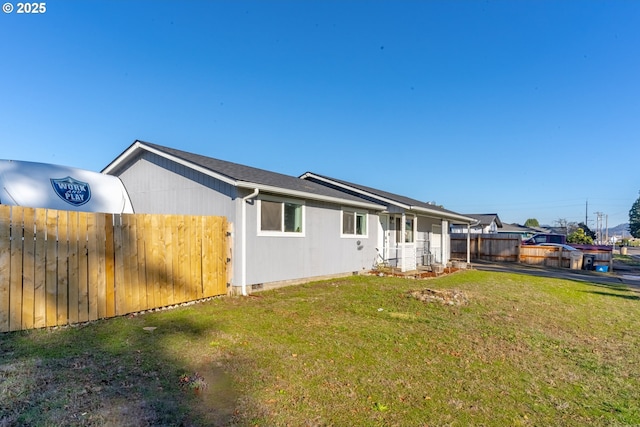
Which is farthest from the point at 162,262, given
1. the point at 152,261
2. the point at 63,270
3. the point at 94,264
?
the point at 63,270

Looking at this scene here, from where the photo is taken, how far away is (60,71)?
9898 millimetres

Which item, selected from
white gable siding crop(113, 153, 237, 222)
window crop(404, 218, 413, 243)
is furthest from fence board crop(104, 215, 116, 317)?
window crop(404, 218, 413, 243)

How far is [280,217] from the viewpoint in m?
9.65

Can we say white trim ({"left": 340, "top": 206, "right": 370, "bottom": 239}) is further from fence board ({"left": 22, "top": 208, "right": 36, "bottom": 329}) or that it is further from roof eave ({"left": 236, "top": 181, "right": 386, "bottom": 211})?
fence board ({"left": 22, "top": 208, "right": 36, "bottom": 329})

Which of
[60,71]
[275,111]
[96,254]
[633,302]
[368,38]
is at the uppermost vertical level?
[368,38]

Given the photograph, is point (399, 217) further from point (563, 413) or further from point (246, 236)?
point (563, 413)

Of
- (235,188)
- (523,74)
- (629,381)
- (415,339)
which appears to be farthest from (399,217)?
(629,381)

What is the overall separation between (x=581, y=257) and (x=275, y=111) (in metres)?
19.5

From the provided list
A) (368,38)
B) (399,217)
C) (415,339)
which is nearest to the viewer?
(415,339)

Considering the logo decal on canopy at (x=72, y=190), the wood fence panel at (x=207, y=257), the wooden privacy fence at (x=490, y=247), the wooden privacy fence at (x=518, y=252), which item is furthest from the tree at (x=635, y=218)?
the logo decal on canopy at (x=72, y=190)

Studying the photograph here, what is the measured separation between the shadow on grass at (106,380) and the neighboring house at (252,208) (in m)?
3.67

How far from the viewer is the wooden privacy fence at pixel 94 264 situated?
4902 millimetres

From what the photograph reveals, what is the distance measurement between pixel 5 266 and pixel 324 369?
4790mm

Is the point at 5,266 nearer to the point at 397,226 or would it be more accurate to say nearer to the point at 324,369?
the point at 324,369
